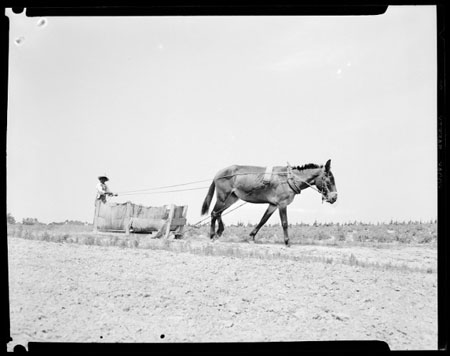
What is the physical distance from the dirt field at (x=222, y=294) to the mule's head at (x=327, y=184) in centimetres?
66

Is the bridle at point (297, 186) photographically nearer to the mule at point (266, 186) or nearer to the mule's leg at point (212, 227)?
the mule at point (266, 186)

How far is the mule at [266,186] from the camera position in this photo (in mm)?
5555

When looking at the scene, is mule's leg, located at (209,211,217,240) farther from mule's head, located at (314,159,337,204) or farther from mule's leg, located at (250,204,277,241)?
mule's head, located at (314,159,337,204)

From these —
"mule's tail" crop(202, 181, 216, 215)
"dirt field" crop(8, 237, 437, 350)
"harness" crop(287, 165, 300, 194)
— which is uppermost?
"harness" crop(287, 165, 300, 194)

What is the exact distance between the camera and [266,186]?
5.82 m

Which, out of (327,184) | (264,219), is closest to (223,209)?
(264,219)

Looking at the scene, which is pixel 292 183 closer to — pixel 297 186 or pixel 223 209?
pixel 297 186

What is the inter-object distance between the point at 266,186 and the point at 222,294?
1.52m

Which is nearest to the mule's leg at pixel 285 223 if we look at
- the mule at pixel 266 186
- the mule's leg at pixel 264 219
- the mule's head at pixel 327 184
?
the mule at pixel 266 186

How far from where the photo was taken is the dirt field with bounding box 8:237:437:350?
4719 mm

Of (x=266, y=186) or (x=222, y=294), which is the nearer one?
(x=222, y=294)

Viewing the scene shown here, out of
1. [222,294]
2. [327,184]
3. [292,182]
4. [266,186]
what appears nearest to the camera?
[222,294]

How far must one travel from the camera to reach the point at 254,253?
5625 mm

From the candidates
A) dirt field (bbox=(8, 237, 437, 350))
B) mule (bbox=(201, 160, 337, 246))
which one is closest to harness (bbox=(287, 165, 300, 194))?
mule (bbox=(201, 160, 337, 246))
